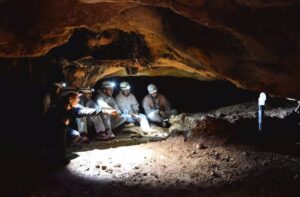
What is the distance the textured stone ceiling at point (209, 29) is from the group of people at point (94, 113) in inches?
62.7

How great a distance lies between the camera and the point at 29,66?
963 cm

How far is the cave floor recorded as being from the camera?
19.3 ft

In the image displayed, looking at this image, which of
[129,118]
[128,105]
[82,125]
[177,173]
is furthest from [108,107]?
[177,173]

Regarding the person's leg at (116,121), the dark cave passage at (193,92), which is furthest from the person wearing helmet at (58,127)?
the dark cave passage at (193,92)

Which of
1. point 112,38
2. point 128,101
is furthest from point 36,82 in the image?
point 128,101

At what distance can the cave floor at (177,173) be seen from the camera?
5879 mm

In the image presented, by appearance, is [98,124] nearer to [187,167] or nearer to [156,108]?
[156,108]

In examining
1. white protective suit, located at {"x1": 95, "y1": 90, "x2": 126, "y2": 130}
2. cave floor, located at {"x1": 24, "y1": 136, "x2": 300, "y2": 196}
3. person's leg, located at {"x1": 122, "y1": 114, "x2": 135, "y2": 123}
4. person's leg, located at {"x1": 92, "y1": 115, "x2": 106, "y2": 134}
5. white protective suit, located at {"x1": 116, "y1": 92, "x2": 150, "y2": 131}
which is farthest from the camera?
white protective suit, located at {"x1": 116, "y1": 92, "x2": 150, "y2": 131}

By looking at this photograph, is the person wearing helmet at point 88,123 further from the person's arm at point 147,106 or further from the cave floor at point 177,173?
the person's arm at point 147,106

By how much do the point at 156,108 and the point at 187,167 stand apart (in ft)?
21.2

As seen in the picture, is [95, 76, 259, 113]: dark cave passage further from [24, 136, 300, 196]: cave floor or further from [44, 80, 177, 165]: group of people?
[24, 136, 300, 196]: cave floor

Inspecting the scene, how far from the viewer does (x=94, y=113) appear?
912 centimetres

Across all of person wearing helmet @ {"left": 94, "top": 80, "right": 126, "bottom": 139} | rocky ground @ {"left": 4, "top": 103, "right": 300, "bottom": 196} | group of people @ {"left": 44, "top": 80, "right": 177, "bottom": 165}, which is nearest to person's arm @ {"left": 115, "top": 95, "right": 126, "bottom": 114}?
group of people @ {"left": 44, "top": 80, "right": 177, "bottom": 165}

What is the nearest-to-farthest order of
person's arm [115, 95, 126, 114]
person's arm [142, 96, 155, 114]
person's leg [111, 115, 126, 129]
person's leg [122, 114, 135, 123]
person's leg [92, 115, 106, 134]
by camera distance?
person's leg [92, 115, 106, 134] → person's leg [111, 115, 126, 129] → person's leg [122, 114, 135, 123] → person's arm [115, 95, 126, 114] → person's arm [142, 96, 155, 114]
